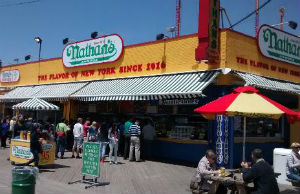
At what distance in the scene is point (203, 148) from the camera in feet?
45.2

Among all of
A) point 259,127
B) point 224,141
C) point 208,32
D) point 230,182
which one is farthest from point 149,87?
point 230,182

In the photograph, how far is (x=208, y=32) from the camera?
12.8 meters

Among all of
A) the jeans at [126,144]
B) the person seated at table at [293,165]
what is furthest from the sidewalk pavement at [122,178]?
the jeans at [126,144]

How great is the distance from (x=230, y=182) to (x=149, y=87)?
7300 mm

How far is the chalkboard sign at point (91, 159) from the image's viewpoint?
966cm

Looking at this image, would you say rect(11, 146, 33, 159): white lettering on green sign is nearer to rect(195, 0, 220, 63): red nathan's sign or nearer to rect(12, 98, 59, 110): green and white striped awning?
rect(12, 98, 59, 110): green and white striped awning

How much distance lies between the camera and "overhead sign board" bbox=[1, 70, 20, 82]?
81.4 feet

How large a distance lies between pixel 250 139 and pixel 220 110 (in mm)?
6652

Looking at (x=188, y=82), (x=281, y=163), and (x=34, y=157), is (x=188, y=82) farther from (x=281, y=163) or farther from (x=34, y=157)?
(x=34, y=157)

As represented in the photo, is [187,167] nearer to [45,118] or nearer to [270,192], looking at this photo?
[270,192]

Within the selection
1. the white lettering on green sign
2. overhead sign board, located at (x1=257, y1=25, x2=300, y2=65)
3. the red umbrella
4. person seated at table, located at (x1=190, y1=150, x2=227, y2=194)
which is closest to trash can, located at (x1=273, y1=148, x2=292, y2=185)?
the red umbrella

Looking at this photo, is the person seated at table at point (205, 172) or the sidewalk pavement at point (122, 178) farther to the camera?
the sidewalk pavement at point (122, 178)

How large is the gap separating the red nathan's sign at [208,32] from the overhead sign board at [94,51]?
507 cm

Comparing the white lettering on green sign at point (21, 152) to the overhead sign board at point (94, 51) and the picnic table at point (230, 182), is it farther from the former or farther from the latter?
the picnic table at point (230, 182)
